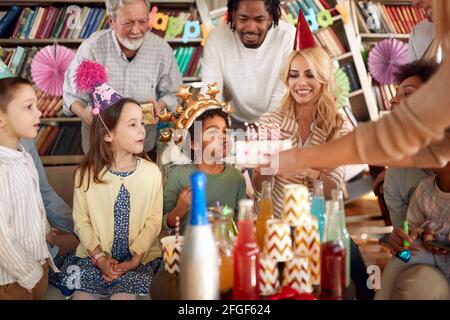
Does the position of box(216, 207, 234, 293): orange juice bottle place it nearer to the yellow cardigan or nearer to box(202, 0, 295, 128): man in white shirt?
the yellow cardigan

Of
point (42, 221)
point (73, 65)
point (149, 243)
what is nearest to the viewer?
point (42, 221)

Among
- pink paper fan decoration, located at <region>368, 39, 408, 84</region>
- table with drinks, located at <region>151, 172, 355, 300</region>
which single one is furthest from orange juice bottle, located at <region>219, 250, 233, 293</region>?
pink paper fan decoration, located at <region>368, 39, 408, 84</region>

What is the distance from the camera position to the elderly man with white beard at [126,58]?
8.07ft

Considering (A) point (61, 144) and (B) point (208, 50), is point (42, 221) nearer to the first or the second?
(B) point (208, 50)

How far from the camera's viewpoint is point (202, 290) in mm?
1299

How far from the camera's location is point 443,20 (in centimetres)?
137

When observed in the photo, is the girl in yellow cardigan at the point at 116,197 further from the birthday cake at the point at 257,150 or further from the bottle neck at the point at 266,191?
the bottle neck at the point at 266,191

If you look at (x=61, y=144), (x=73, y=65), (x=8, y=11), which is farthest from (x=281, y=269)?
(x=8, y=11)

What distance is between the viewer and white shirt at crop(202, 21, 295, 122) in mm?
2738

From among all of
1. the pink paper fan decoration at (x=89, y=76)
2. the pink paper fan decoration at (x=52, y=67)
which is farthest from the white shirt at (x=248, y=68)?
the pink paper fan decoration at (x=89, y=76)

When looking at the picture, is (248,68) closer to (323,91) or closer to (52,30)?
(323,91)

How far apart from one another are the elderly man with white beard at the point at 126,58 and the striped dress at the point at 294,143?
52 centimetres

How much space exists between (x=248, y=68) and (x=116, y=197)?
1.12 metres

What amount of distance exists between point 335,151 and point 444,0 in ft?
1.34
